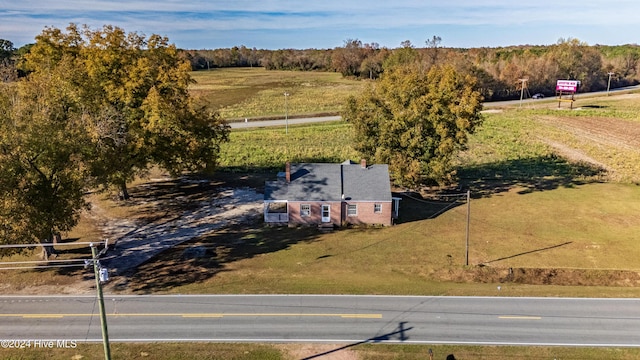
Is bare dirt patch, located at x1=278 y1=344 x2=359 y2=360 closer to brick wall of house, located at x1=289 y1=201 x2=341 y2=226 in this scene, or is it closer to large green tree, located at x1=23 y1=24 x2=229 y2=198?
brick wall of house, located at x1=289 y1=201 x2=341 y2=226

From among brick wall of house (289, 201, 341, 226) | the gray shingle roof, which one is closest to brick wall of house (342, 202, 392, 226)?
the gray shingle roof

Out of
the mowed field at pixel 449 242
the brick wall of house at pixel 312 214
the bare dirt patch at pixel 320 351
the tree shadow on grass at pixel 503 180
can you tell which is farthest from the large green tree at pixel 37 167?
the tree shadow on grass at pixel 503 180

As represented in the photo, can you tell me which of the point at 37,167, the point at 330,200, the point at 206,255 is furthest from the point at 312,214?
the point at 37,167

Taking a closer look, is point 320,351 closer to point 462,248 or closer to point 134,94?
point 462,248

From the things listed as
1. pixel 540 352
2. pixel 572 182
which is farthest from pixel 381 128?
pixel 540 352

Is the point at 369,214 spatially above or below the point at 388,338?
above

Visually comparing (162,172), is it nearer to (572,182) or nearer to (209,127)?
(209,127)

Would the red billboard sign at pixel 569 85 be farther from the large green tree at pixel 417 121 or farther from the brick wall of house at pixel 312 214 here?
the brick wall of house at pixel 312 214
